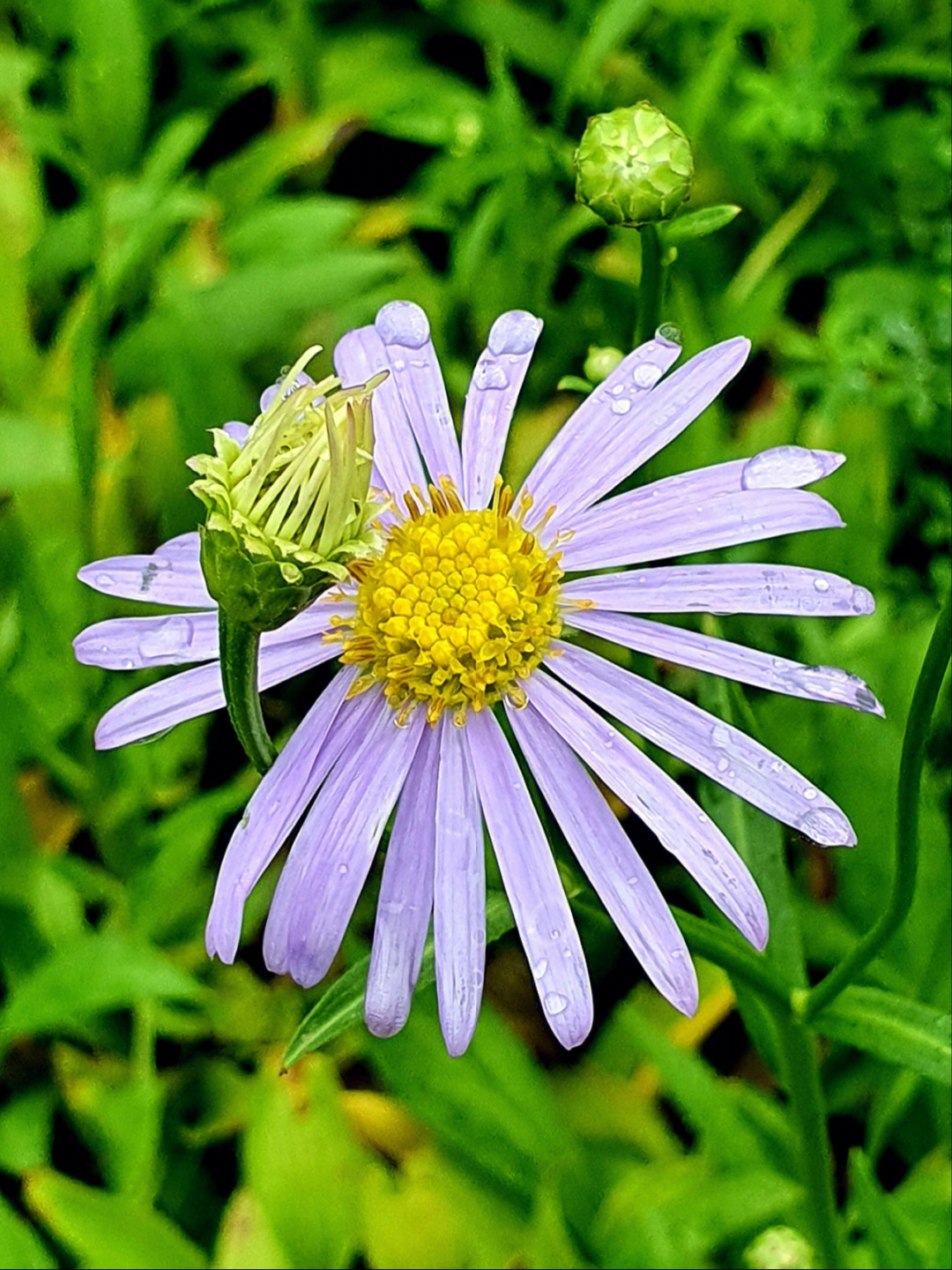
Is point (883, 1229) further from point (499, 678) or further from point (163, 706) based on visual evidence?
point (163, 706)

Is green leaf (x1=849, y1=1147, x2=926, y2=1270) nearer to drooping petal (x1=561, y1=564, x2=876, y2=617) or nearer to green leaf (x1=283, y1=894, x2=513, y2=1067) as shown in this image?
green leaf (x1=283, y1=894, x2=513, y2=1067)

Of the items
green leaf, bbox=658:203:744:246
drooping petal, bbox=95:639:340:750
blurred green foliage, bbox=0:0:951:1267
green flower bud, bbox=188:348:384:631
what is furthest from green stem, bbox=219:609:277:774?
green leaf, bbox=658:203:744:246

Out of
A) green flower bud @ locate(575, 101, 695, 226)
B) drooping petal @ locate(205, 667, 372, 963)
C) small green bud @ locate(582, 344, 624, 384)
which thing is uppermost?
green flower bud @ locate(575, 101, 695, 226)

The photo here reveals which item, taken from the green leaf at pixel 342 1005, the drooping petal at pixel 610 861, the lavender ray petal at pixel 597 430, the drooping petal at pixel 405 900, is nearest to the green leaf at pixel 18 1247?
the green leaf at pixel 342 1005

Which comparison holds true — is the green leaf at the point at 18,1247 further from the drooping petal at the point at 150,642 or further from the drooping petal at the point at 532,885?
the drooping petal at the point at 532,885

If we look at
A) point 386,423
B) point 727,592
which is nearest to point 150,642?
point 386,423

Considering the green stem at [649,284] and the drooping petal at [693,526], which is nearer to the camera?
the drooping petal at [693,526]
